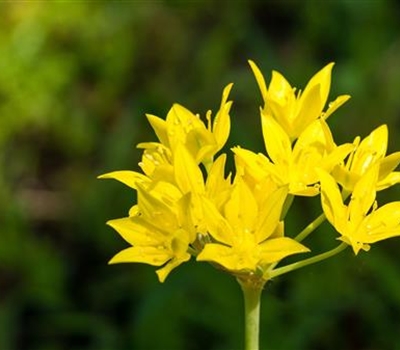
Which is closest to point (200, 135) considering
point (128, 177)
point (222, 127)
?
point (222, 127)

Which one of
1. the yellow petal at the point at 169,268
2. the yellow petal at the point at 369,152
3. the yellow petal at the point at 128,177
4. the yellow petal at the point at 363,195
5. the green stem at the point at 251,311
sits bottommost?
the green stem at the point at 251,311

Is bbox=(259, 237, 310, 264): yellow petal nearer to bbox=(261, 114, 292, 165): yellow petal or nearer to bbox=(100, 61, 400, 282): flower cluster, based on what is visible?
bbox=(100, 61, 400, 282): flower cluster

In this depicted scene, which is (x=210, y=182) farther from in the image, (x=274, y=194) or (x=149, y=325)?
(x=149, y=325)

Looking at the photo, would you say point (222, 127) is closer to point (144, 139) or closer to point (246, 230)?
point (246, 230)

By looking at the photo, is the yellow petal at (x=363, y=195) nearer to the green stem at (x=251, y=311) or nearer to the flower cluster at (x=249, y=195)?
the flower cluster at (x=249, y=195)

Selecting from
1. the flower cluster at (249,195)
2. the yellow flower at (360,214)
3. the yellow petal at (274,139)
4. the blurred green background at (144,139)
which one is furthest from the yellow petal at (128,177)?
the blurred green background at (144,139)

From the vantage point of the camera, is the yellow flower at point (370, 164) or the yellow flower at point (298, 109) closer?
the yellow flower at point (370, 164)

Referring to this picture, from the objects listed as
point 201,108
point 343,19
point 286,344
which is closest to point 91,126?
point 201,108

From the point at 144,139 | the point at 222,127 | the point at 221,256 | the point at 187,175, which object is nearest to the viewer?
the point at 221,256
